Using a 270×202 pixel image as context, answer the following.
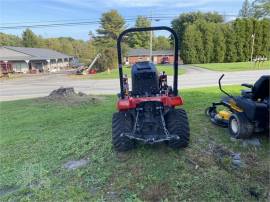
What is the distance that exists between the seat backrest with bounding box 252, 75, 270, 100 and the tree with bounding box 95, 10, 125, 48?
46.7 m

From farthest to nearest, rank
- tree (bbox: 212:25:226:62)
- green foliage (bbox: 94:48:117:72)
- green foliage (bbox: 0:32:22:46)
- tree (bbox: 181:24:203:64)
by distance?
green foliage (bbox: 0:32:22:46) < tree (bbox: 181:24:203:64) < tree (bbox: 212:25:226:62) < green foliage (bbox: 94:48:117:72)

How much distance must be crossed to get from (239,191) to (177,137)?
115cm

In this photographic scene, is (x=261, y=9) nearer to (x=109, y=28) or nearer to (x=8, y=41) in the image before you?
(x=109, y=28)

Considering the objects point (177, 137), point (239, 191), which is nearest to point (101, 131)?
point (177, 137)

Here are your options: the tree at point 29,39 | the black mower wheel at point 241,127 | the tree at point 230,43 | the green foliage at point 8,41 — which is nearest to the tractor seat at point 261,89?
the black mower wheel at point 241,127

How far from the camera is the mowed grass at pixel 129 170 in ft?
10.3

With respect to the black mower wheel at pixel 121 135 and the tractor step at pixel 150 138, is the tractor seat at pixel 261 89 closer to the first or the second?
the tractor step at pixel 150 138

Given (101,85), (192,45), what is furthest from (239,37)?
(101,85)

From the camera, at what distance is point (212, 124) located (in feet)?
18.2

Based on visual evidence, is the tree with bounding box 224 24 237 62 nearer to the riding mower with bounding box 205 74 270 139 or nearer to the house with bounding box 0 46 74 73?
the house with bounding box 0 46 74 73

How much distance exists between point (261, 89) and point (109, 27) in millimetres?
48815

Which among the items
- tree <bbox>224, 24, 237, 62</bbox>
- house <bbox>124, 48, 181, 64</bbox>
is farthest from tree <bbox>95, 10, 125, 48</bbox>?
tree <bbox>224, 24, 237, 62</bbox>

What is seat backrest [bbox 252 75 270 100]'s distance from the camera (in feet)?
13.8

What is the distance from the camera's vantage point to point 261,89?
433cm
